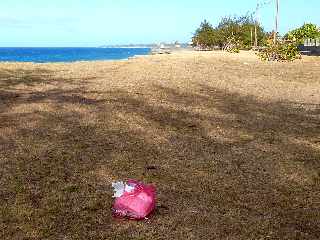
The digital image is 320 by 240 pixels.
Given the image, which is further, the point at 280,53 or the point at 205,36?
the point at 205,36

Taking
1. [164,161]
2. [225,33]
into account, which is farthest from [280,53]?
[225,33]

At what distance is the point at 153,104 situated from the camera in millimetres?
12445

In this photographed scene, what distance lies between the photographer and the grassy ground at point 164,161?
16.8ft

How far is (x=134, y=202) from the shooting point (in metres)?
5.27

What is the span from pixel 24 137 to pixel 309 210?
529 cm

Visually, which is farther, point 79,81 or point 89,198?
point 79,81

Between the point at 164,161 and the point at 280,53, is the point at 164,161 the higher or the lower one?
the lower one

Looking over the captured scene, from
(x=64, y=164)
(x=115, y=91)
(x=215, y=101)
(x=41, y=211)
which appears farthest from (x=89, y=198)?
(x=115, y=91)

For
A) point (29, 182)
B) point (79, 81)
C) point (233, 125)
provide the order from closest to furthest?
point (29, 182)
point (233, 125)
point (79, 81)

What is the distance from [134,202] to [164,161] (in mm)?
2209

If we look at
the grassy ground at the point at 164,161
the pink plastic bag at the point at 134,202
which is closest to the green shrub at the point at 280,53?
the grassy ground at the point at 164,161

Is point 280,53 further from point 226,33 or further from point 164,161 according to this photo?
point 226,33

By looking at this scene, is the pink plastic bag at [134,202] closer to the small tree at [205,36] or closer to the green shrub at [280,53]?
the green shrub at [280,53]

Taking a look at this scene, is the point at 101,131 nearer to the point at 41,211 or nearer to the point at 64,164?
the point at 64,164
